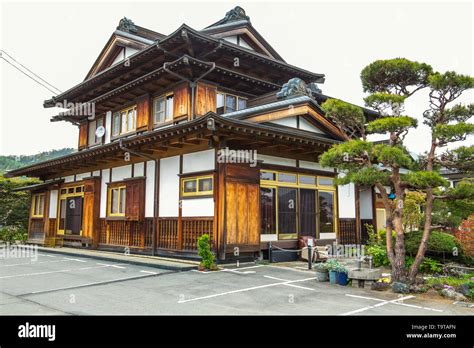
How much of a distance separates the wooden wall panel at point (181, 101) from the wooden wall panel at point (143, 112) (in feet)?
4.92

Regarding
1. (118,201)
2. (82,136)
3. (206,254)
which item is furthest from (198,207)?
(82,136)

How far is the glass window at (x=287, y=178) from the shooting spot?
1198 centimetres

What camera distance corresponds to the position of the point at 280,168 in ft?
39.1

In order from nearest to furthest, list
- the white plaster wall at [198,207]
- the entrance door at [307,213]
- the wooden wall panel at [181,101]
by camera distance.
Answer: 1. the white plaster wall at [198,207]
2. the entrance door at [307,213]
3. the wooden wall panel at [181,101]

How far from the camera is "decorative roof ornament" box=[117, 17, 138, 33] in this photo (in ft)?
53.3

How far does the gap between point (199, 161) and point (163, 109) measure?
3.87 metres

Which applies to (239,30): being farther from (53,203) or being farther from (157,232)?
(53,203)

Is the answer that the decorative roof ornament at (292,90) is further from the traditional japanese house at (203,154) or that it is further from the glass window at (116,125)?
the glass window at (116,125)

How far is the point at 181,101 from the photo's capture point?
13.2m

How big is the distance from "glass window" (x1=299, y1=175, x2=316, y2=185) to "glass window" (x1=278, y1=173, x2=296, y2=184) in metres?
0.35

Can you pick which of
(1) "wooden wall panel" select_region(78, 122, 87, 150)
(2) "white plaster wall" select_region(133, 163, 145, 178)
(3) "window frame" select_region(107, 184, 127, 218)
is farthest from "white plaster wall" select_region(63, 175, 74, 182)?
(2) "white plaster wall" select_region(133, 163, 145, 178)

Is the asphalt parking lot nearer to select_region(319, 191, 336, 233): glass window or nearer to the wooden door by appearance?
the wooden door

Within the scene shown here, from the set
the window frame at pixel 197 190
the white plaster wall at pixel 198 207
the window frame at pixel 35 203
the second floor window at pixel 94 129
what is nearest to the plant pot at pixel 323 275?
the white plaster wall at pixel 198 207

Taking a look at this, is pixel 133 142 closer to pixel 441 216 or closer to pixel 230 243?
pixel 230 243
